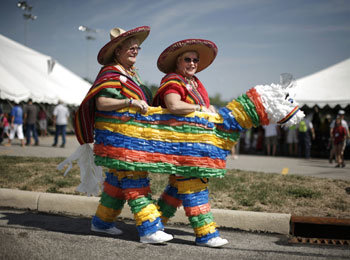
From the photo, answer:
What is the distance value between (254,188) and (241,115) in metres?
2.46

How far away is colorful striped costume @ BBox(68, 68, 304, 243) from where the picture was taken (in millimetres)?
3490

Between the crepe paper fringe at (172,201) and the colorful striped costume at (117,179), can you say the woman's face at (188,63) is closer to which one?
the colorful striped costume at (117,179)

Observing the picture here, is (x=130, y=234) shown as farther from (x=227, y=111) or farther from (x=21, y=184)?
(x=21, y=184)

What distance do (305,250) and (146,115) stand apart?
6.51ft

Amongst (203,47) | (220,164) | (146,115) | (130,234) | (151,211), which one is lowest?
(130,234)

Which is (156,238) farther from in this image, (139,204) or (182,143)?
(182,143)

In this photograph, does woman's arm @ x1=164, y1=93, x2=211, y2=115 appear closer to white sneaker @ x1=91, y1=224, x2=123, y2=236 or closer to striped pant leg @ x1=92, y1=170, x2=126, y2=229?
striped pant leg @ x1=92, y1=170, x2=126, y2=229

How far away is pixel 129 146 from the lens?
11.5ft

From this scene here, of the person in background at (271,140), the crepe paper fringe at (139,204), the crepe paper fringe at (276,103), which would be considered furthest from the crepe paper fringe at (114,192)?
the person in background at (271,140)

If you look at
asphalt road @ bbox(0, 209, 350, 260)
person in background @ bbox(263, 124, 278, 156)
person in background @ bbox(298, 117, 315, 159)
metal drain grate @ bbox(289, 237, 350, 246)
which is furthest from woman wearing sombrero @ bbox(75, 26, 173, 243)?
person in background @ bbox(263, 124, 278, 156)

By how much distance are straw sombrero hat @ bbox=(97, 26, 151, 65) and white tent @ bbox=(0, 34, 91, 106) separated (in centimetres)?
1289

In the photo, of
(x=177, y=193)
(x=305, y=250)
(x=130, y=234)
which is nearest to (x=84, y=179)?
(x=130, y=234)

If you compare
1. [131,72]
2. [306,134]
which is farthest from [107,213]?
[306,134]

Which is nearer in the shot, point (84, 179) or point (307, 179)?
point (84, 179)
